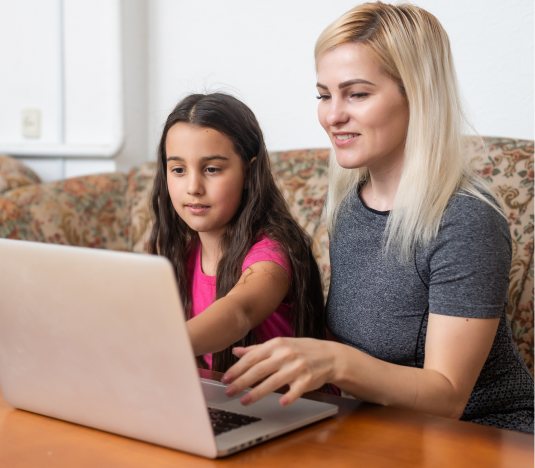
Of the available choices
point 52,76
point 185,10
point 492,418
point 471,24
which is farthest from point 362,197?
point 52,76

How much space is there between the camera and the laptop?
0.53 m

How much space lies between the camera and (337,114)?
3.23 feet

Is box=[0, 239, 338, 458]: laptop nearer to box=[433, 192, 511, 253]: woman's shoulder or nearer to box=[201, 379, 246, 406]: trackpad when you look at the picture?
box=[201, 379, 246, 406]: trackpad

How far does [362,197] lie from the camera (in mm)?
1150

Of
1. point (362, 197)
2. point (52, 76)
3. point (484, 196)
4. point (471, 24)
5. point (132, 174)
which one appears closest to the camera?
point (484, 196)

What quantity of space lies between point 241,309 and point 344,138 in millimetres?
329

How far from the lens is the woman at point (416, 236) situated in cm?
87

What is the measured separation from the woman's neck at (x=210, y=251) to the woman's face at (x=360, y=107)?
376 mm

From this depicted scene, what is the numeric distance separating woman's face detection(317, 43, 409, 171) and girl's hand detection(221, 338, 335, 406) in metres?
0.42

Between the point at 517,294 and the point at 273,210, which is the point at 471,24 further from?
the point at 273,210

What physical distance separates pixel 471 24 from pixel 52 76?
1610mm

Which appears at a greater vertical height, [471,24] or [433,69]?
[471,24]

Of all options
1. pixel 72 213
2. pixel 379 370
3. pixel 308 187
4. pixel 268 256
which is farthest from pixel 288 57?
pixel 379 370

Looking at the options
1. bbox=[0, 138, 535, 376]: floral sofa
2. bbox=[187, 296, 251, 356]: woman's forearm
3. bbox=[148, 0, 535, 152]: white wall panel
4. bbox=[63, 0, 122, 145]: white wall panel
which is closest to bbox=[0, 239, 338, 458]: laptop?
bbox=[187, 296, 251, 356]: woman's forearm
